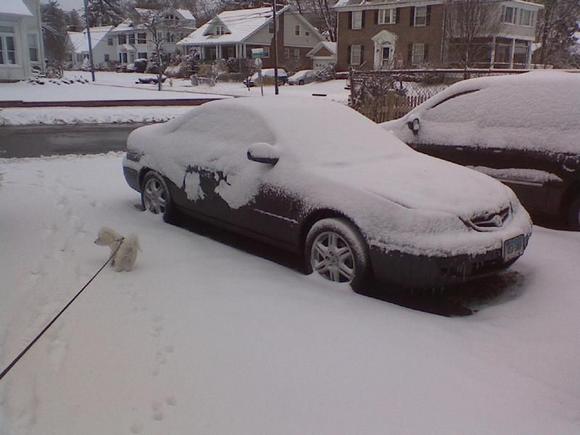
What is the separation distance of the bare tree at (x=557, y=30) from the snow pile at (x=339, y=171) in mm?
49057

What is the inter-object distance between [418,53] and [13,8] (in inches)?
1111

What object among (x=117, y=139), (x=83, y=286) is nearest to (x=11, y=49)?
(x=117, y=139)

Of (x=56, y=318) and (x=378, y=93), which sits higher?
(x=378, y=93)

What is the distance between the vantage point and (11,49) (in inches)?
1241

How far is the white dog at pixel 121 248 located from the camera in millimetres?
4707

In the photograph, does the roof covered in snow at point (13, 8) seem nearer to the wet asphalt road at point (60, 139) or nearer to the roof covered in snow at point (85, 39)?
the wet asphalt road at point (60, 139)

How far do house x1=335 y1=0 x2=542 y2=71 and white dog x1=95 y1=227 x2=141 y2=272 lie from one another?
33.8 meters

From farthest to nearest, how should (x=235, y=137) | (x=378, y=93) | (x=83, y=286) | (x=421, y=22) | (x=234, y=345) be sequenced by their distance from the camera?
(x=421, y=22), (x=378, y=93), (x=235, y=137), (x=83, y=286), (x=234, y=345)

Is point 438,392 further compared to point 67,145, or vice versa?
point 67,145

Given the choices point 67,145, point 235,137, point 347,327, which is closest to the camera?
point 347,327

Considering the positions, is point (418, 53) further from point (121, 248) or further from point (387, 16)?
point (121, 248)

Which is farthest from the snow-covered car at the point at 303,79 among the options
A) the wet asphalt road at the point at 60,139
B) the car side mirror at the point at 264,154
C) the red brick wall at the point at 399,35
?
the car side mirror at the point at 264,154

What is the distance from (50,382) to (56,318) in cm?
60

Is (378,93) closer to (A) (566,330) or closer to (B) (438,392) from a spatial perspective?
(A) (566,330)
